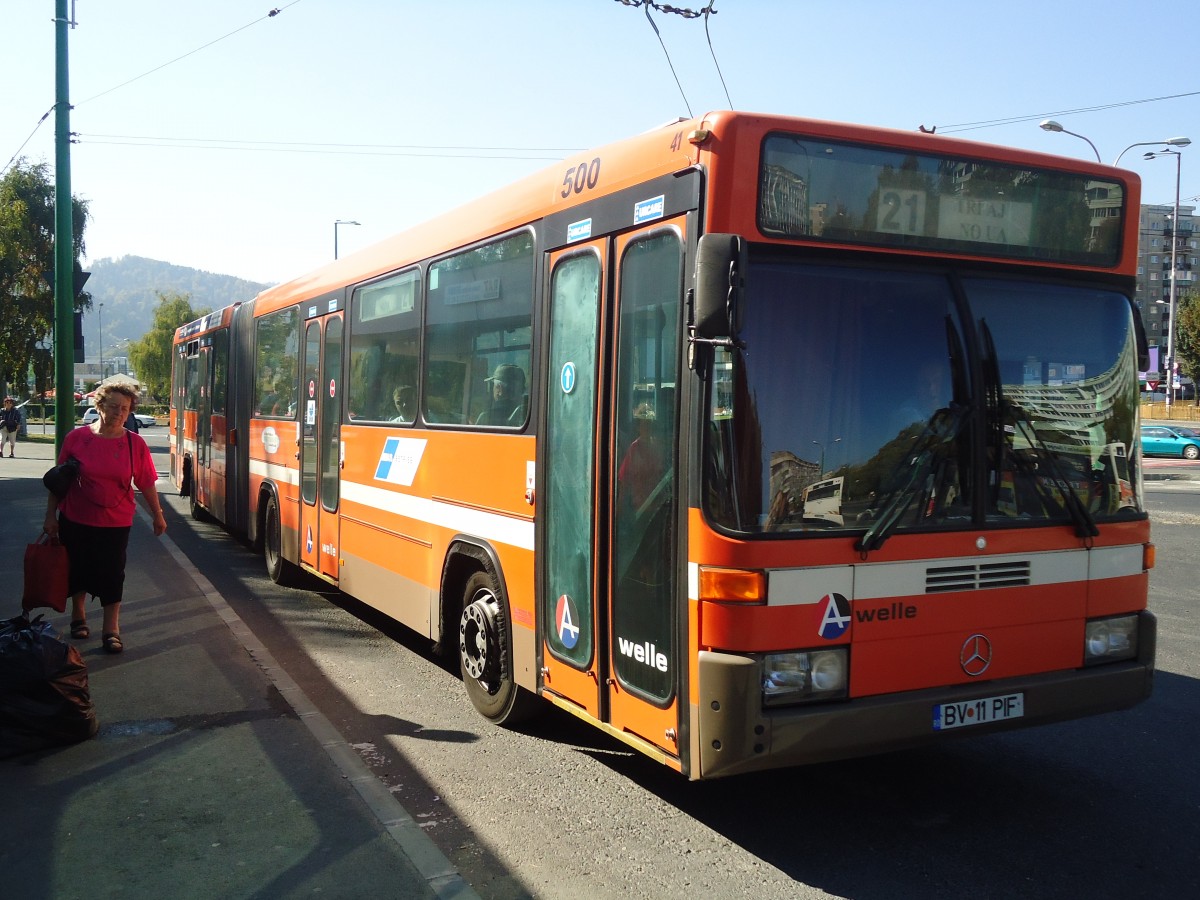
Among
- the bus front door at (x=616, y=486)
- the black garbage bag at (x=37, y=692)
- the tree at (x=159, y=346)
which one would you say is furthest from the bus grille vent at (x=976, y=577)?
the tree at (x=159, y=346)

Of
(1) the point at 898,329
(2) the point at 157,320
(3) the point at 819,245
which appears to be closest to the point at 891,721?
(1) the point at 898,329

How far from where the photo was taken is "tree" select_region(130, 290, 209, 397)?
3826 inches

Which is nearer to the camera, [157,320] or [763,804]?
[763,804]

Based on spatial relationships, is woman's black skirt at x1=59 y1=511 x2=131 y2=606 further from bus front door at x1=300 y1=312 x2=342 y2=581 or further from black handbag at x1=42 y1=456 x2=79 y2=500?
bus front door at x1=300 y1=312 x2=342 y2=581

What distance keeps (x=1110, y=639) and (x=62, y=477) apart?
6.24 meters

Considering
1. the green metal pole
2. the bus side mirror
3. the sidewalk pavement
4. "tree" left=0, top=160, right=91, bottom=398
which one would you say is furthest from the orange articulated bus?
"tree" left=0, top=160, right=91, bottom=398

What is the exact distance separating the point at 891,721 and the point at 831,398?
129 centimetres

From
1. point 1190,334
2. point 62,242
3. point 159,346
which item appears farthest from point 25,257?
point 1190,334

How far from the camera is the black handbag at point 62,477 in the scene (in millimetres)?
7137

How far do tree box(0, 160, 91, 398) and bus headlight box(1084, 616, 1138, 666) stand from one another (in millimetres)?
46289

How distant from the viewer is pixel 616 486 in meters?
4.91

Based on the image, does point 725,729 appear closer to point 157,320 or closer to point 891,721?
point 891,721

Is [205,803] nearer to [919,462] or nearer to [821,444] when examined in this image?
[821,444]

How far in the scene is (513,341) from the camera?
6.03 meters
